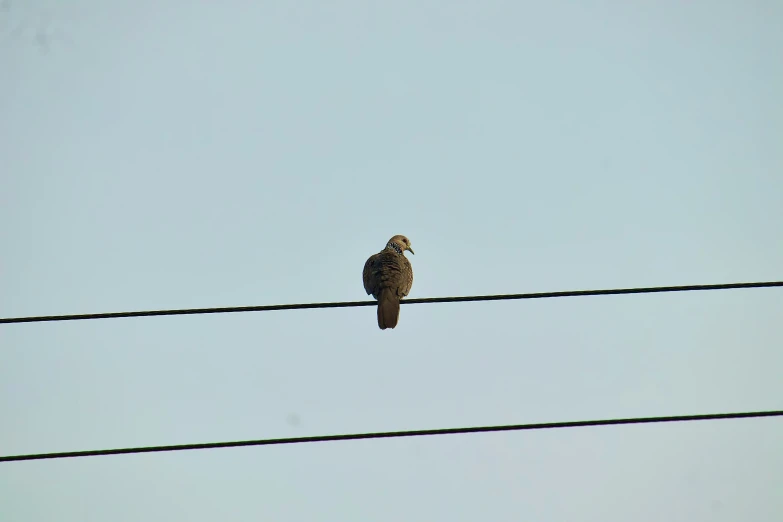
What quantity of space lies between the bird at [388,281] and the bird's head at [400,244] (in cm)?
94

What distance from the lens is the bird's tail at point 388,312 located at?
948 centimetres

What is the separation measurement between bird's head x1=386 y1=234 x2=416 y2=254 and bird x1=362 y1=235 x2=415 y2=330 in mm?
938

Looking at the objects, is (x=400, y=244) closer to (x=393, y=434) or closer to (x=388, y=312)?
(x=388, y=312)

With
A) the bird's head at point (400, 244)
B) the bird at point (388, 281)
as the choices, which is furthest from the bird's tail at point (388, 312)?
the bird's head at point (400, 244)

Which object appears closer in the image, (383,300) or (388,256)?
(383,300)

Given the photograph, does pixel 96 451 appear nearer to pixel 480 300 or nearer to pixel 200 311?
pixel 200 311

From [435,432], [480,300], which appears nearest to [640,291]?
[480,300]

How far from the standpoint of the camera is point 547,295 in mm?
6668

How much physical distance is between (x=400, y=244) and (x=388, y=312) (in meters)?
3.11

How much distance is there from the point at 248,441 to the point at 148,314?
123 centimetres

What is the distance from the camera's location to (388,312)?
31.2 feet

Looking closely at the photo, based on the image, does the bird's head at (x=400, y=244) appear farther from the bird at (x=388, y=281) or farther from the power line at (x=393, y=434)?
the power line at (x=393, y=434)

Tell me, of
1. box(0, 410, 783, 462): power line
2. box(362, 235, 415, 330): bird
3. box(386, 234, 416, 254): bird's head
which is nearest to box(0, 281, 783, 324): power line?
box(0, 410, 783, 462): power line

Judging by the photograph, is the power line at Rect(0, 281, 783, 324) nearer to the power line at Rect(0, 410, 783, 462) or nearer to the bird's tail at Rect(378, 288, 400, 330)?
the power line at Rect(0, 410, 783, 462)
